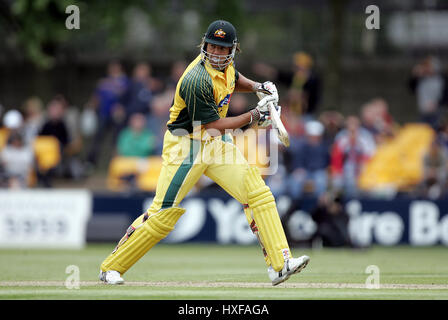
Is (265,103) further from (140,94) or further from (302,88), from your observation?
(140,94)

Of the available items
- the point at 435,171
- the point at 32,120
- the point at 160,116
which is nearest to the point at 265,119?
the point at 435,171

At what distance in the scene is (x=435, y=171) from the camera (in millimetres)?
16609

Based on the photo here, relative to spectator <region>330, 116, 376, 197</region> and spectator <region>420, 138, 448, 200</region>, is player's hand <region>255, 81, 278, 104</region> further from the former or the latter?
spectator <region>420, 138, 448, 200</region>

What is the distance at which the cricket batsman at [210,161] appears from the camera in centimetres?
855

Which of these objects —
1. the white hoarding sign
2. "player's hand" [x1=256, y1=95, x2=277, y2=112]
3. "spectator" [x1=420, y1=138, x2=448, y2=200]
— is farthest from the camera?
"spectator" [x1=420, y1=138, x2=448, y2=200]

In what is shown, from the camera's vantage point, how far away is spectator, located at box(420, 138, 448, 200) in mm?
16484

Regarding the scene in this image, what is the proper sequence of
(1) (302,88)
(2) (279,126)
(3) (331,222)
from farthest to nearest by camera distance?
1. (1) (302,88)
2. (3) (331,222)
3. (2) (279,126)

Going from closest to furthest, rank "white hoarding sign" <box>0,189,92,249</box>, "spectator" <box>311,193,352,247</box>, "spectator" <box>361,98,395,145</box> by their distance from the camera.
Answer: "spectator" <box>311,193,352,247</box> < "white hoarding sign" <box>0,189,92,249</box> < "spectator" <box>361,98,395,145</box>

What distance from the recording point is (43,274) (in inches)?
413

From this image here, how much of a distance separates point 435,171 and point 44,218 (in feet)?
25.3

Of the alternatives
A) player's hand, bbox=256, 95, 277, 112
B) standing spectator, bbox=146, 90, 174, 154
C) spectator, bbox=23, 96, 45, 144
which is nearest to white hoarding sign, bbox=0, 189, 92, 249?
spectator, bbox=23, 96, 45, 144

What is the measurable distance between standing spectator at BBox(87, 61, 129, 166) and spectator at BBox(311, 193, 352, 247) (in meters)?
5.52
